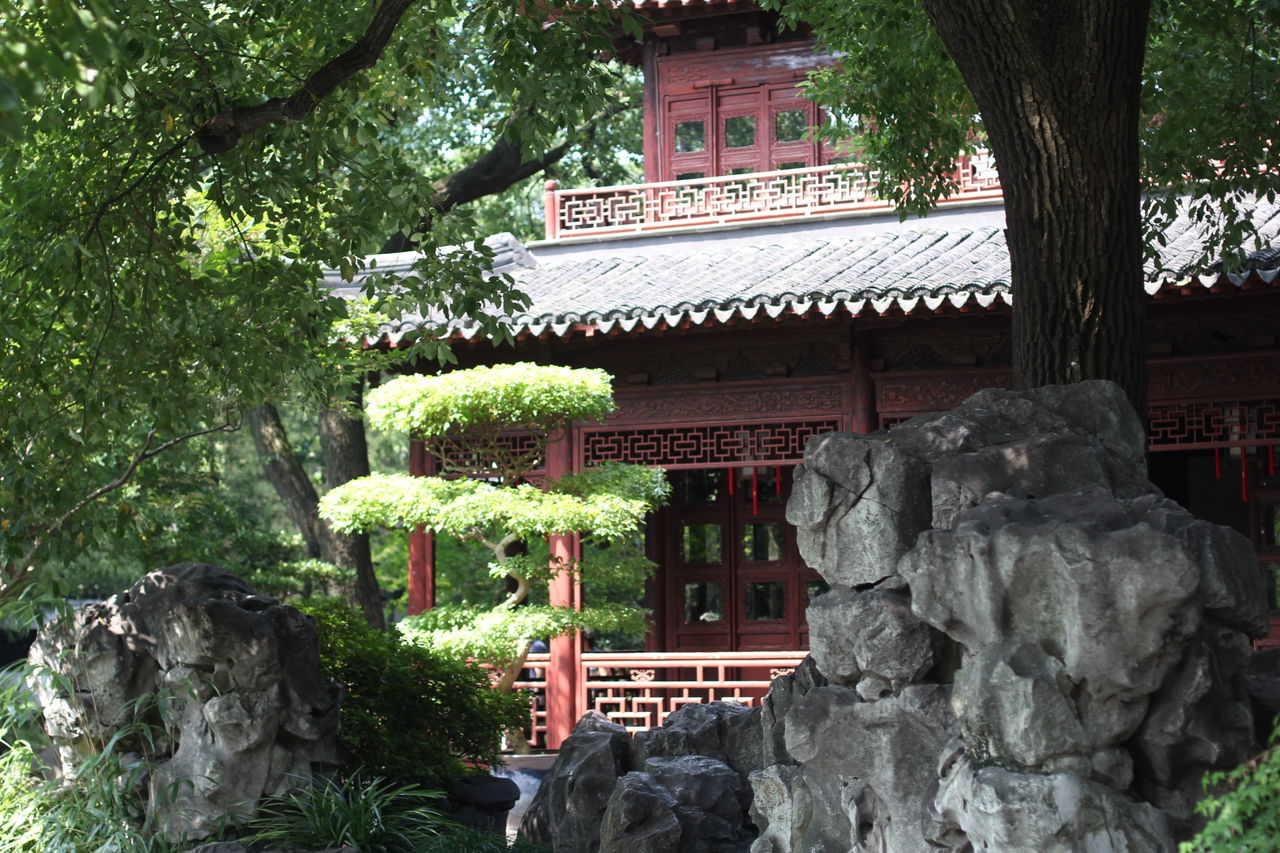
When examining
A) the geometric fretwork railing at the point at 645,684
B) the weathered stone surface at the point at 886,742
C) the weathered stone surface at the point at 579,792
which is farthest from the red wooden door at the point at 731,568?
the weathered stone surface at the point at 886,742

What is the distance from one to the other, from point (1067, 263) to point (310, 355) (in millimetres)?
3844

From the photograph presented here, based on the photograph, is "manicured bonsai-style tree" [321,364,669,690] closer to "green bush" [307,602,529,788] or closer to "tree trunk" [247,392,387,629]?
"green bush" [307,602,529,788]

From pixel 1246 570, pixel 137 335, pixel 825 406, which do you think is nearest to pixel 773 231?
pixel 825 406

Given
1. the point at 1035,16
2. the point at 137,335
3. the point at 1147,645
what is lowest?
the point at 1147,645

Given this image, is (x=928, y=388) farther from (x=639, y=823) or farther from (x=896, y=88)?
(x=639, y=823)

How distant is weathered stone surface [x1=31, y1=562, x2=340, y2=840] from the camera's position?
5.17 m

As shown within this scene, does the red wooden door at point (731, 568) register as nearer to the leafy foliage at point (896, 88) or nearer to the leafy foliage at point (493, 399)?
the leafy foliage at point (493, 399)

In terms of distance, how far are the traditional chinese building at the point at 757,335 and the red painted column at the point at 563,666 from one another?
0.06ft

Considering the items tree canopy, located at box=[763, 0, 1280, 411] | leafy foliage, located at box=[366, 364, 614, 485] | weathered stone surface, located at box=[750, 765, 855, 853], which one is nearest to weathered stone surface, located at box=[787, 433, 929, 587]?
weathered stone surface, located at box=[750, 765, 855, 853]

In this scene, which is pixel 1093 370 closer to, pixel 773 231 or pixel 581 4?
pixel 581 4

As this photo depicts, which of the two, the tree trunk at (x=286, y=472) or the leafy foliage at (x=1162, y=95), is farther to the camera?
the tree trunk at (x=286, y=472)

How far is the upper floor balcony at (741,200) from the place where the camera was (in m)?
10.6

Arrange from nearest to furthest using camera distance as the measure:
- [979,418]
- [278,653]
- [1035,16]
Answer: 1. [979,418]
2. [1035,16]
3. [278,653]

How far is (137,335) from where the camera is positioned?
18.4ft
